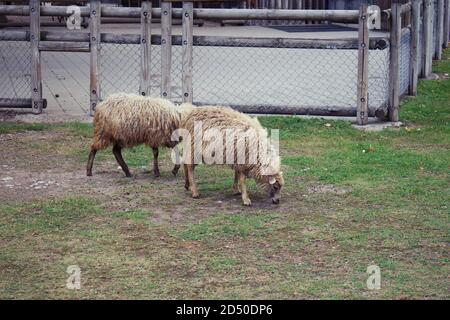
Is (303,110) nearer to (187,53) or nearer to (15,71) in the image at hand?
(187,53)

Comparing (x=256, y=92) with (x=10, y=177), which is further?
(x=256, y=92)

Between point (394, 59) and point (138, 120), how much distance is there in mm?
4345

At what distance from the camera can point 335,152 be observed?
10516 millimetres

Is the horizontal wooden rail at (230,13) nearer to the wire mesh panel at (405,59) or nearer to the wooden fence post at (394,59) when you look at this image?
the wooden fence post at (394,59)

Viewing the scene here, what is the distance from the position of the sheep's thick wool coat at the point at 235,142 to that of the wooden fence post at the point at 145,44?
3.68 meters

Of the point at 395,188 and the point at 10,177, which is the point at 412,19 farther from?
the point at 10,177

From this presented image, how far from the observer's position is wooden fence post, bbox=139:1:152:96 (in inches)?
485

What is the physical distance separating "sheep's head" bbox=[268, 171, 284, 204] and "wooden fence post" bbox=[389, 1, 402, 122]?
4.17 m

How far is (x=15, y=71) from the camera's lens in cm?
1600

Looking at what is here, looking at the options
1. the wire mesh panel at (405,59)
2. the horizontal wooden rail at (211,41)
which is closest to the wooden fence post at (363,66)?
the horizontal wooden rail at (211,41)

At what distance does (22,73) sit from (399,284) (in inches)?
424
